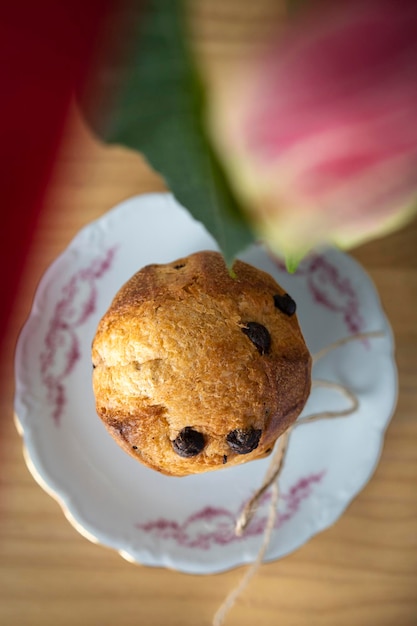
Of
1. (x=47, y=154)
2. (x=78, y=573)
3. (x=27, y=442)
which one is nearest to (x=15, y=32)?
(x=47, y=154)

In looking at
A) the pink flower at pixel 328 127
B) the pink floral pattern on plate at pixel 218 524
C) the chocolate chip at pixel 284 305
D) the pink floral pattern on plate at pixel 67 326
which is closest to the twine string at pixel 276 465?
the pink floral pattern on plate at pixel 218 524

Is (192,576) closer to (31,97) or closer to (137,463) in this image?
(137,463)

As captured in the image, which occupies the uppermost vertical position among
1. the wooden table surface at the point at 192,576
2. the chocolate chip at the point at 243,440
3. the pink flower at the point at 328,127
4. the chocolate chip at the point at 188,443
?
the pink flower at the point at 328,127

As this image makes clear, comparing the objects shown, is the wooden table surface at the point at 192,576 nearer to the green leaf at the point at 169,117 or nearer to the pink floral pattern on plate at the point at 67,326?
the pink floral pattern on plate at the point at 67,326

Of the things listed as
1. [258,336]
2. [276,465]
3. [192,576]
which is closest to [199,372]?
[258,336]

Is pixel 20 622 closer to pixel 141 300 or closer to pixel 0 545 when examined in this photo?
pixel 0 545

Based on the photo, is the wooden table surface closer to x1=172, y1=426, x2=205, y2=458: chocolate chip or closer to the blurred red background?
x1=172, y1=426, x2=205, y2=458: chocolate chip

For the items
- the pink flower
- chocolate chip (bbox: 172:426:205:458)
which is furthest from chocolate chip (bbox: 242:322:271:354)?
the pink flower
